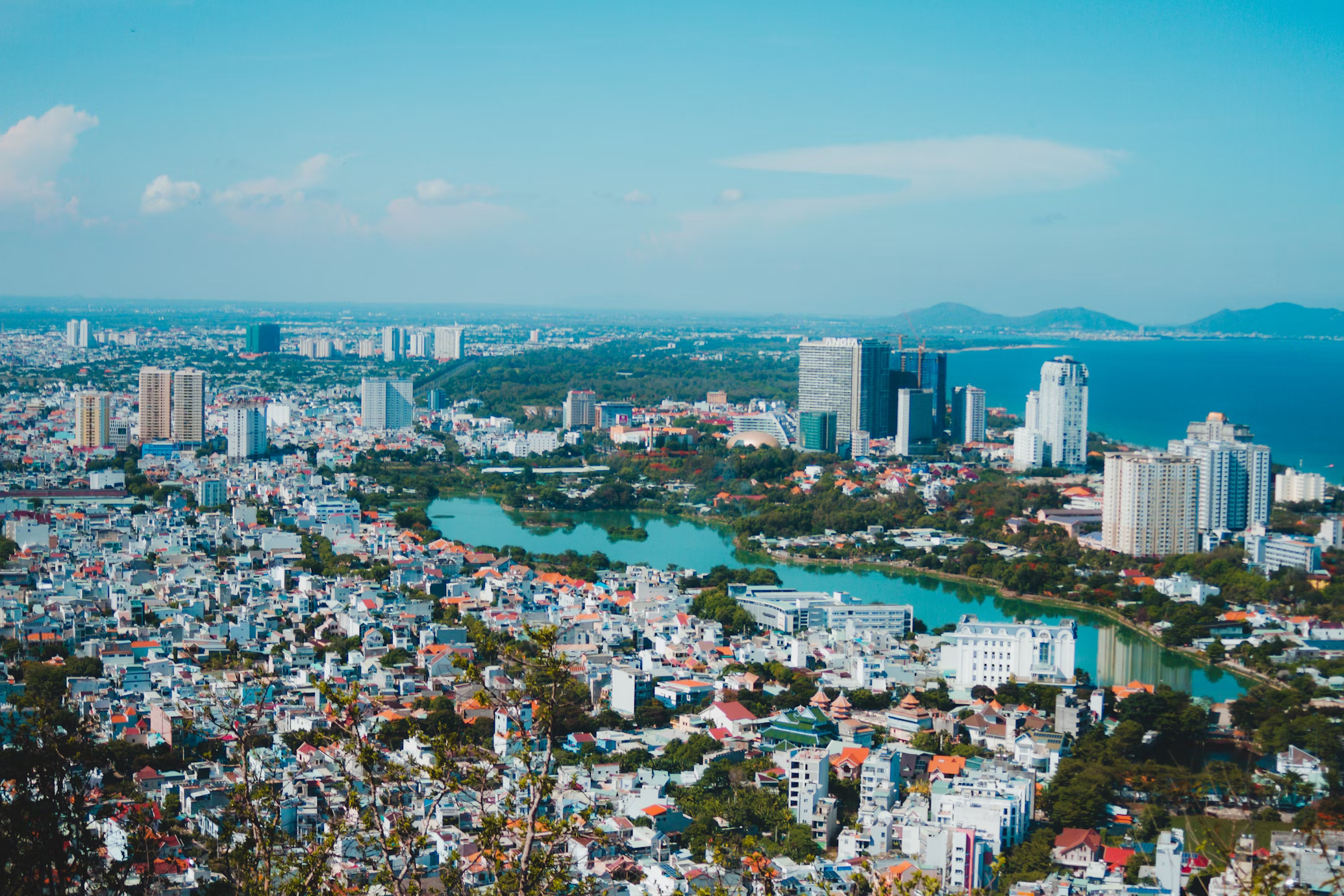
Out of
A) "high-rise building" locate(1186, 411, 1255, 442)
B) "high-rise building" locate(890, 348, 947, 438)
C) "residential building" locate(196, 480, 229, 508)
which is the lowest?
"residential building" locate(196, 480, 229, 508)

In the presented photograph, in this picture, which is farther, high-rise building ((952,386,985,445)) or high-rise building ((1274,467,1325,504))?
high-rise building ((952,386,985,445))

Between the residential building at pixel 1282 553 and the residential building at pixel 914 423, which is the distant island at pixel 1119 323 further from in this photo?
the residential building at pixel 1282 553

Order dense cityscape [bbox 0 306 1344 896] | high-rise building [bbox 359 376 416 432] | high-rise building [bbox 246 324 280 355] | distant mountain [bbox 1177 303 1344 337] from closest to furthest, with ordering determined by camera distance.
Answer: dense cityscape [bbox 0 306 1344 896] < high-rise building [bbox 359 376 416 432] < high-rise building [bbox 246 324 280 355] < distant mountain [bbox 1177 303 1344 337]

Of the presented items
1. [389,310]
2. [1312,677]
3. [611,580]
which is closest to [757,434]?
[611,580]

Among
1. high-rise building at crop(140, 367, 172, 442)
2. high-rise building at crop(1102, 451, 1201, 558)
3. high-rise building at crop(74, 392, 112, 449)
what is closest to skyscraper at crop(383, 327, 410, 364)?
high-rise building at crop(140, 367, 172, 442)

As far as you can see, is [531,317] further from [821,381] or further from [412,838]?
[412,838]

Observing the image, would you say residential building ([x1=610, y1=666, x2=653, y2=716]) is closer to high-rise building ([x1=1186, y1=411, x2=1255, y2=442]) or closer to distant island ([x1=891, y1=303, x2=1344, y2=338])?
high-rise building ([x1=1186, y1=411, x2=1255, y2=442])
